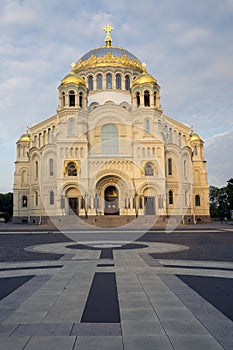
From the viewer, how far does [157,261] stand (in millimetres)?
11477

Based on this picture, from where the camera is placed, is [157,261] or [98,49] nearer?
[157,261]

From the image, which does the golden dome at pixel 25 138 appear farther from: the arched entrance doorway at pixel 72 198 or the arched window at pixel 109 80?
the arched entrance doorway at pixel 72 198

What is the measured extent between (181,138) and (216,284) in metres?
Result: 51.4

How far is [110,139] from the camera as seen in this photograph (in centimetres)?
4781

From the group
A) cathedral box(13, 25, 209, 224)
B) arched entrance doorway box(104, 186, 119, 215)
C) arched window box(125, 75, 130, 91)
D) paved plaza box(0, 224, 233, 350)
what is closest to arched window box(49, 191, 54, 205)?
cathedral box(13, 25, 209, 224)

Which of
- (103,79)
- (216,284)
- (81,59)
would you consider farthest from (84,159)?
(216,284)

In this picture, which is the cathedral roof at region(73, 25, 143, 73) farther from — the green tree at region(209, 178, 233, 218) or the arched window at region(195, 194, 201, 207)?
the green tree at region(209, 178, 233, 218)

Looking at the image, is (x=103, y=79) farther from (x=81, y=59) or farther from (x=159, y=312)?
(x=159, y=312)

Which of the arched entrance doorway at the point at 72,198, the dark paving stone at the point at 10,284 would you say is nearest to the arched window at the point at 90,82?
the arched entrance doorway at the point at 72,198

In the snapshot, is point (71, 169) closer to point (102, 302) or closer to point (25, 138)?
point (25, 138)

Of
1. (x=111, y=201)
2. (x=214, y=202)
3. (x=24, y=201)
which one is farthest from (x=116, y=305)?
(x=214, y=202)

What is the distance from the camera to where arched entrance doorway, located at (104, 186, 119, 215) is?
44.7 meters

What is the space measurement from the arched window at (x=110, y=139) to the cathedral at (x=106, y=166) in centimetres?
14

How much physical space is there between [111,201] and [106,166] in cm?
502
